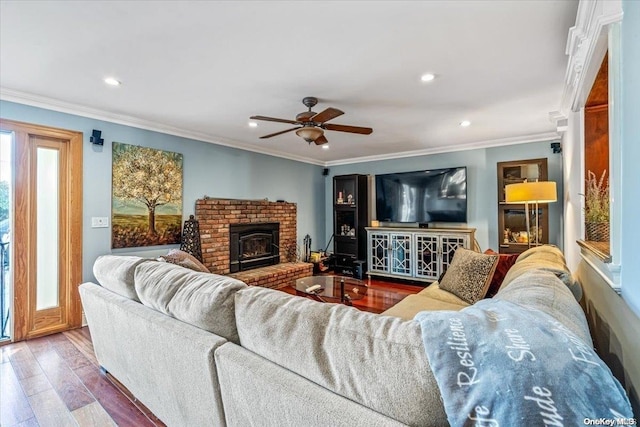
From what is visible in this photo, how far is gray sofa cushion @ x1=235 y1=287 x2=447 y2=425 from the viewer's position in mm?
709

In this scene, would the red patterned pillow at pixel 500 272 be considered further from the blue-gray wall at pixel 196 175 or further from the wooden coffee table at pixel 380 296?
the blue-gray wall at pixel 196 175

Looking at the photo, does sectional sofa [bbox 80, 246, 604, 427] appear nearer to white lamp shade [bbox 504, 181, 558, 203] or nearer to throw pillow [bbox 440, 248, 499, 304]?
throw pillow [bbox 440, 248, 499, 304]

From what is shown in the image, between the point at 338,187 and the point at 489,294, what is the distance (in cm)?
408

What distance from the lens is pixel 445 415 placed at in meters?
0.69

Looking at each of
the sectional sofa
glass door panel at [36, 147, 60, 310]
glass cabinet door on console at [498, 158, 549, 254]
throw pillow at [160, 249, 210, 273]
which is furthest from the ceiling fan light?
glass cabinet door on console at [498, 158, 549, 254]

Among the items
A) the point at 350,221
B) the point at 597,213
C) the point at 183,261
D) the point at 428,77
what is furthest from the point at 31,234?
the point at 350,221

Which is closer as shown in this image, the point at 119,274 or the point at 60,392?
the point at 119,274

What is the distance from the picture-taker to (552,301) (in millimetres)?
1036

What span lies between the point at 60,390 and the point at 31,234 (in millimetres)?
1745

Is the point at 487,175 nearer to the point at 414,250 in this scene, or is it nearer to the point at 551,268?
the point at 414,250

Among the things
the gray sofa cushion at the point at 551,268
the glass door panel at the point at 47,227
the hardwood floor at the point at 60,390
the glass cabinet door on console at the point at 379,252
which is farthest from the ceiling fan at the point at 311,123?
the glass cabinet door on console at the point at 379,252

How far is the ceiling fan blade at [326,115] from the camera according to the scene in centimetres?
250

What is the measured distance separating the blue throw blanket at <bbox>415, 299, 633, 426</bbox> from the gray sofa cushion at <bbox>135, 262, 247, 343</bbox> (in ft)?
2.68

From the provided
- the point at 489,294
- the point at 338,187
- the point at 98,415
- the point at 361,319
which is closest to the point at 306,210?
the point at 338,187
